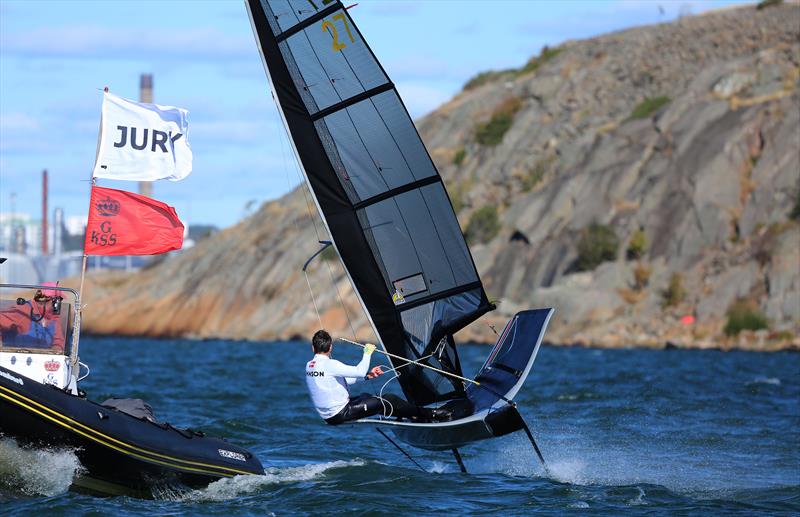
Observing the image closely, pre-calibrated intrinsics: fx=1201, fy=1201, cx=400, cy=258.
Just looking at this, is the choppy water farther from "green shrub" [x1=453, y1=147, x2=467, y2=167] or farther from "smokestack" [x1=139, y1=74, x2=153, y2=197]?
"smokestack" [x1=139, y1=74, x2=153, y2=197]

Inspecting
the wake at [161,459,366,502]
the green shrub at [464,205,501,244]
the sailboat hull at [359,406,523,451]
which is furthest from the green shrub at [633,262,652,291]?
the wake at [161,459,366,502]

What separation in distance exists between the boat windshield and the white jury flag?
1.67 meters

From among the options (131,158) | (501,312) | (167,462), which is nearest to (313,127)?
(131,158)

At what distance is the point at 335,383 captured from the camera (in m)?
14.1

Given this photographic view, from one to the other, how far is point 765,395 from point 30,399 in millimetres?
18333

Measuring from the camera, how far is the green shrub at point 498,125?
71812mm

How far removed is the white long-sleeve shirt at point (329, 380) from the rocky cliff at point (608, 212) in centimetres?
2664

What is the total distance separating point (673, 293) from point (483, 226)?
14.1 m

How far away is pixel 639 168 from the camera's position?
60.0 m

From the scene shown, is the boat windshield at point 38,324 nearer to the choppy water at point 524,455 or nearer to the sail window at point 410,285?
the choppy water at point 524,455

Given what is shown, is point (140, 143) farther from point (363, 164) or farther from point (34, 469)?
point (34, 469)

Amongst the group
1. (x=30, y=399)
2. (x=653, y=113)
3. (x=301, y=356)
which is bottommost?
(x=301, y=356)

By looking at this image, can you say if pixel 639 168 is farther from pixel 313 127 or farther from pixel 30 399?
pixel 30 399

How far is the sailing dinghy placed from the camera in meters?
15.9
